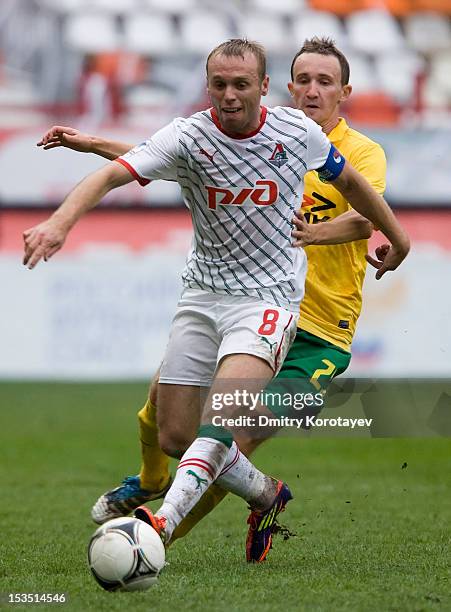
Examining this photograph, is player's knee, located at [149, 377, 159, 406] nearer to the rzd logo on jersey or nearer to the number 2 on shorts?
the number 2 on shorts

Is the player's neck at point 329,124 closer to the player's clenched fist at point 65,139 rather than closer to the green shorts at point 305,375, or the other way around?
the green shorts at point 305,375

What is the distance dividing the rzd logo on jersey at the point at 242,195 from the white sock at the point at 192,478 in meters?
1.07

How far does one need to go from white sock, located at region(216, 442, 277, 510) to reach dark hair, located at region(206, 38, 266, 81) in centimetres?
165

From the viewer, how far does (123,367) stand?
1808 centimetres

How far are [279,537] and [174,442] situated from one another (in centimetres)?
146

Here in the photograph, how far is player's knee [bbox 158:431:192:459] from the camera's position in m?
5.53

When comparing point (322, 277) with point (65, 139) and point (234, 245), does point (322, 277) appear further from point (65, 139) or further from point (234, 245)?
point (65, 139)

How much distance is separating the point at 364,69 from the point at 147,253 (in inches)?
273

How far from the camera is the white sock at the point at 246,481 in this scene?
5.39m

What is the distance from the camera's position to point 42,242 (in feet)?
14.2

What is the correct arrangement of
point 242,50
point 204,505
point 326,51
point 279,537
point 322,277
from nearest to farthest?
point 242,50 < point 204,505 < point 322,277 < point 326,51 < point 279,537

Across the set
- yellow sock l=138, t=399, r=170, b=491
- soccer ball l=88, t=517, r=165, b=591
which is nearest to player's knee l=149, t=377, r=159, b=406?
yellow sock l=138, t=399, r=170, b=491

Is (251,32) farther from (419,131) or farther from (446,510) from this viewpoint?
(446,510)

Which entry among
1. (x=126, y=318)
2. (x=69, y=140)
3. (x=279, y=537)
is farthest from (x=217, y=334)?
(x=126, y=318)
